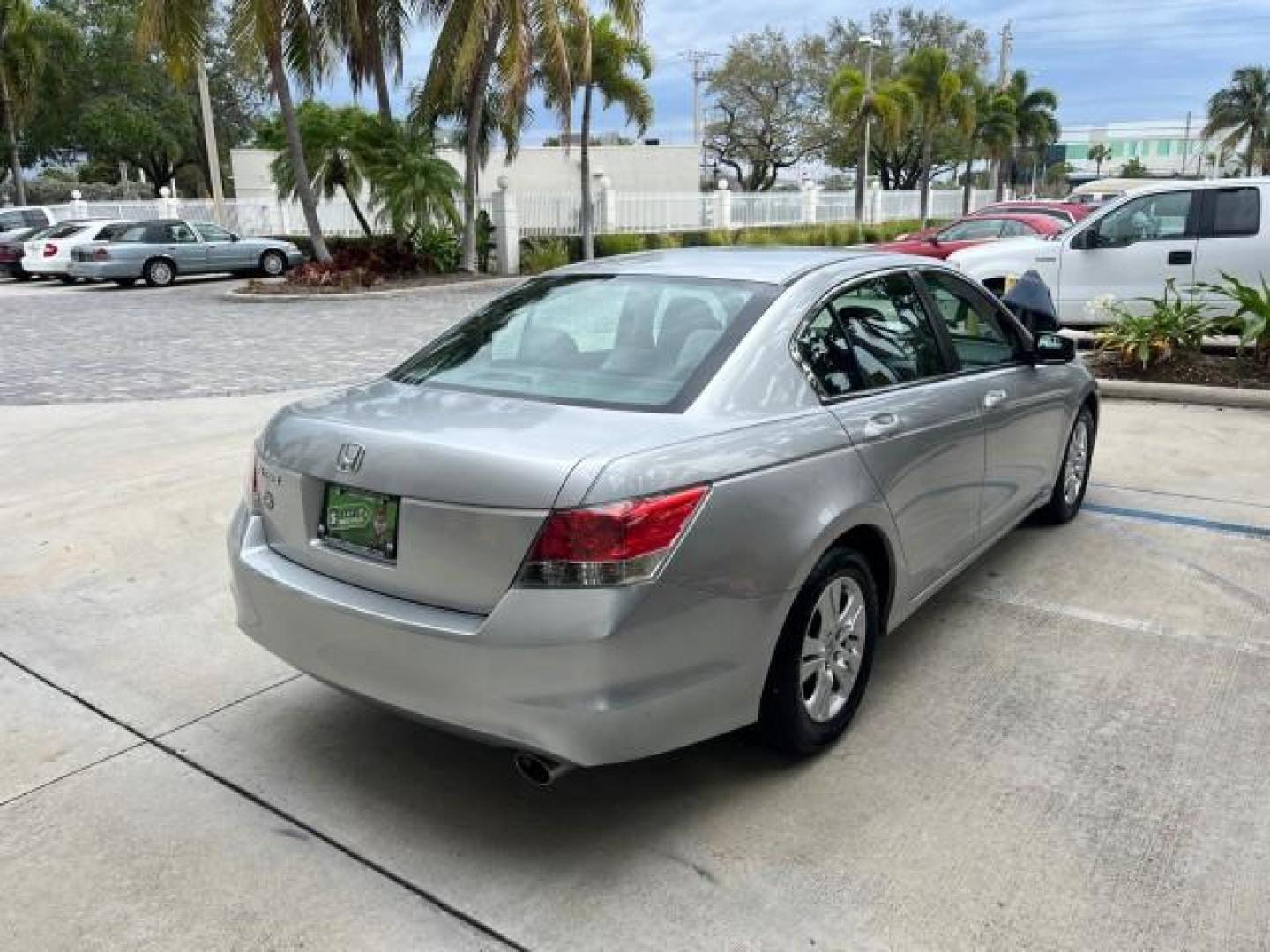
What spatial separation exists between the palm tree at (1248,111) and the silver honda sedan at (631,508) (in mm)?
81982

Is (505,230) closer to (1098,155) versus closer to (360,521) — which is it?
(360,521)

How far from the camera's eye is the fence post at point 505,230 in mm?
24953

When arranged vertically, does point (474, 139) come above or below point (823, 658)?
above

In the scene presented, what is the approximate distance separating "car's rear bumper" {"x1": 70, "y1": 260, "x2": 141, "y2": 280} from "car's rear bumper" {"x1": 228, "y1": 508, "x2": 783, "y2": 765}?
74.0 ft

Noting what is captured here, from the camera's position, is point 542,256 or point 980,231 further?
point 542,256

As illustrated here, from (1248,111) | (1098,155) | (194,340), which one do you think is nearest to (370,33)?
(194,340)

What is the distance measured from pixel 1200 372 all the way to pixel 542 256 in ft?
58.5

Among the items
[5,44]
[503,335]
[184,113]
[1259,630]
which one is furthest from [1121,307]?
[184,113]

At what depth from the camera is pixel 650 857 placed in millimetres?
2920

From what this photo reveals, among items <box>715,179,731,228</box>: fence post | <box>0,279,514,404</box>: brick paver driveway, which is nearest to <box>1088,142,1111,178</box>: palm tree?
<box>715,179,731,228</box>: fence post

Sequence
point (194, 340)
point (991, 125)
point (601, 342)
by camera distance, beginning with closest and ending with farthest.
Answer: point (601, 342) < point (194, 340) < point (991, 125)

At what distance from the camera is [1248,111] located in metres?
72.0

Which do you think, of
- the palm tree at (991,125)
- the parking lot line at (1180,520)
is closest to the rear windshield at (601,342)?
the parking lot line at (1180,520)

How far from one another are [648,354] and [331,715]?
1694 mm
